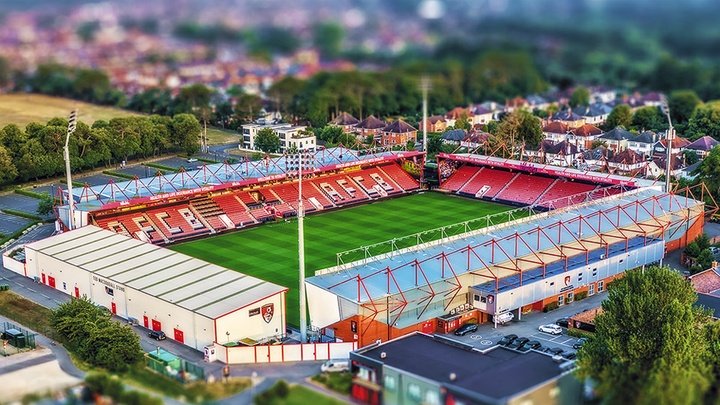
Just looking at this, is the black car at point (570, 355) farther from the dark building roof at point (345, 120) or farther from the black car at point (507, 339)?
the dark building roof at point (345, 120)

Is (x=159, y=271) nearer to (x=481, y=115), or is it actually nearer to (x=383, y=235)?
(x=383, y=235)

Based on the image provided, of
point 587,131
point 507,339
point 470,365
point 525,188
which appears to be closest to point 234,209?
point 525,188

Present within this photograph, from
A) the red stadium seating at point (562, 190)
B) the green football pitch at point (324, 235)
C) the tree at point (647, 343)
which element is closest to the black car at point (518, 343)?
the tree at point (647, 343)

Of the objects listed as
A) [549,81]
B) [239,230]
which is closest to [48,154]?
[239,230]

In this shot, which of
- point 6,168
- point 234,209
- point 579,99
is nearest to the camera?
point 234,209

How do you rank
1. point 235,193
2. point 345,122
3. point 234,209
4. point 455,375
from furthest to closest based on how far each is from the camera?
1. point 345,122
2. point 235,193
3. point 234,209
4. point 455,375
